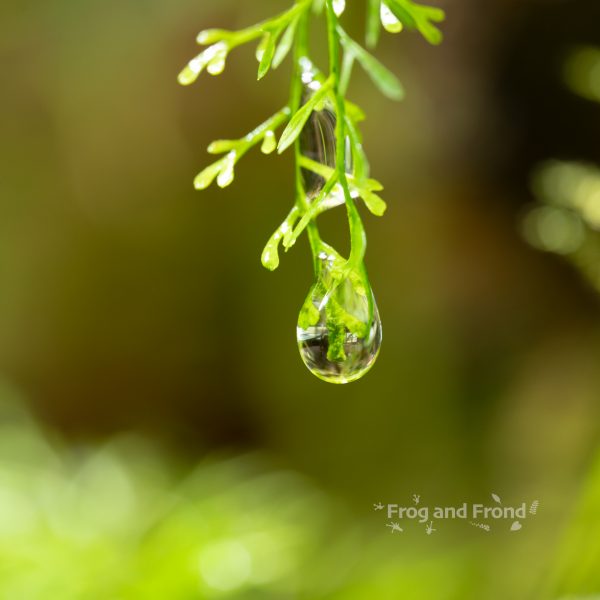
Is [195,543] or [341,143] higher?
[195,543]

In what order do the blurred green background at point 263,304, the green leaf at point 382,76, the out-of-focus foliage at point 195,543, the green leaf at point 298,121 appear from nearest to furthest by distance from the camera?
1. the green leaf at point 298,121
2. the green leaf at point 382,76
3. the out-of-focus foliage at point 195,543
4. the blurred green background at point 263,304

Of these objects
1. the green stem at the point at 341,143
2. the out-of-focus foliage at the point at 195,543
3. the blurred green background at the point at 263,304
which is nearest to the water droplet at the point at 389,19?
the green stem at the point at 341,143

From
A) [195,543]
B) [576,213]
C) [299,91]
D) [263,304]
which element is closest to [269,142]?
[299,91]

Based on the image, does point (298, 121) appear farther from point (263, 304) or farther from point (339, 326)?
point (263, 304)

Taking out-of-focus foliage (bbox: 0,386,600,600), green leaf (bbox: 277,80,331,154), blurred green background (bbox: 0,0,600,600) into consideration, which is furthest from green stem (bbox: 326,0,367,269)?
blurred green background (bbox: 0,0,600,600)

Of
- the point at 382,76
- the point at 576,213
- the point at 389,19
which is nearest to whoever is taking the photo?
the point at 389,19

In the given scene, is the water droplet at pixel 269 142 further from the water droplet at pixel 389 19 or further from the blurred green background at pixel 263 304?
the blurred green background at pixel 263 304
